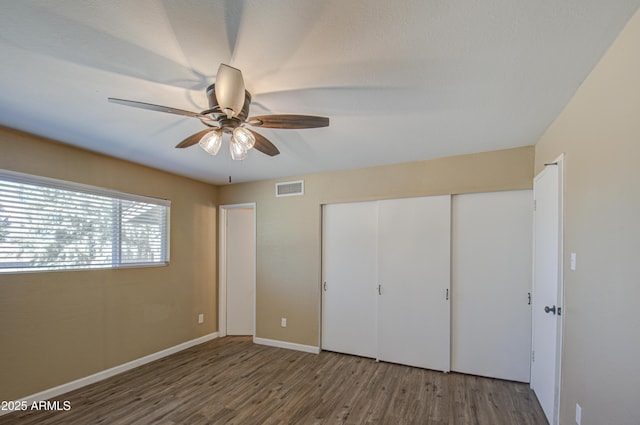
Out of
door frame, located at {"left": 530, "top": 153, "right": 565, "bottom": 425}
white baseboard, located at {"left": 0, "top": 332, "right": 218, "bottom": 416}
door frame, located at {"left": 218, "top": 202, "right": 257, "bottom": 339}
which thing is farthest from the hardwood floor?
door frame, located at {"left": 218, "top": 202, "right": 257, "bottom": 339}

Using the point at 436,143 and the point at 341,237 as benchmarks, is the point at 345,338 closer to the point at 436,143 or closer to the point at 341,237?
the point at 341,237

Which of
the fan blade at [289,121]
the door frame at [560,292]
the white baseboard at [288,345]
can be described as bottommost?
the white baseboard at [288,345]

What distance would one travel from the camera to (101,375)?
3.16 metres

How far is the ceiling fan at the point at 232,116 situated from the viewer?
144 cm

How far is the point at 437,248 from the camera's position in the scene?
342 centimetres

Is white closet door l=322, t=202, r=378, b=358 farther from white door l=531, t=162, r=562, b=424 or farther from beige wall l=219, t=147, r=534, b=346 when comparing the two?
white door l=531, t=162, r=562, b=424

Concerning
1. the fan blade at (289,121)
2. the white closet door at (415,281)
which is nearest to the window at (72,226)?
the fan blade at (289,121)

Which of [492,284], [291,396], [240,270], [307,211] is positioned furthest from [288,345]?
[492,284]

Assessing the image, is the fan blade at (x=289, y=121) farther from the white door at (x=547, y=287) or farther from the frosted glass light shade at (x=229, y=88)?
the white door at (x=547, y=287)

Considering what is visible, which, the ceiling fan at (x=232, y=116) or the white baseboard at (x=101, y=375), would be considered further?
the white baseboard at (x=101, y=375)

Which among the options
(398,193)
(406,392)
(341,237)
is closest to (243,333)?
(341,237)

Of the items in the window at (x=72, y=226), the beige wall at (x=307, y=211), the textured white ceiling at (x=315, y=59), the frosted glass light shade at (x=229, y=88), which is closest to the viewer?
the textured white ceiling at (x=315, y=59)

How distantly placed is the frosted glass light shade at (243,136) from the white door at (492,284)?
8.44 ft

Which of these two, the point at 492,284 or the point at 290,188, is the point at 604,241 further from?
the point at 290,188
